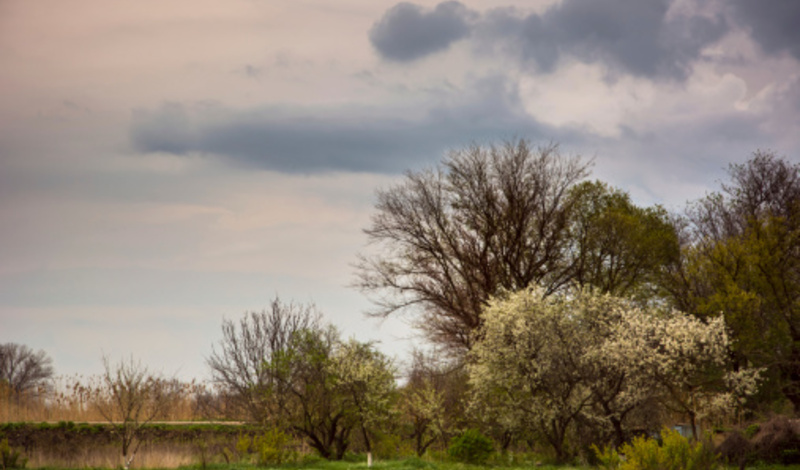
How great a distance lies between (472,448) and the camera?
22.8 metres

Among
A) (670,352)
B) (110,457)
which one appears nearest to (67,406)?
(110,457)

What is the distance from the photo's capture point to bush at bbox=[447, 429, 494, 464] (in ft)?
74.7

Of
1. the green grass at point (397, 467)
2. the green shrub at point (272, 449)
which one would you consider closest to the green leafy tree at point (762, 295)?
the green grass at point (397, 467)

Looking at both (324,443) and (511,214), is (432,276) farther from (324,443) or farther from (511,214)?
(324,443)

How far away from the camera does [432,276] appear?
36.0m

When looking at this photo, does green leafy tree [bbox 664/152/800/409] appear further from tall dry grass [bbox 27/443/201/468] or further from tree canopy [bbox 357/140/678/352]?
tall dry grass [bbox 27/443/201/468]

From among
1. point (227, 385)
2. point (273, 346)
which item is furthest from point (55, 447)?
point (273, 346)

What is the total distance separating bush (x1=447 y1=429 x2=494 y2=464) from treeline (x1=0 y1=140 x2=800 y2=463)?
9.42ft

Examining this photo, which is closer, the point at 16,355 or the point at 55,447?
the point at 55,447

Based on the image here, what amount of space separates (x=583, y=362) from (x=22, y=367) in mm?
63918

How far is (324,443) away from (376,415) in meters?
2.58

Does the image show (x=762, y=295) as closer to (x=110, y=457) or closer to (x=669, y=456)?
(x=669, y=456)

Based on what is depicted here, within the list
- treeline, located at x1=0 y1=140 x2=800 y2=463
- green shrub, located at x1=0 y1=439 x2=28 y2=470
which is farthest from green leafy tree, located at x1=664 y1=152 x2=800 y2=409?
green shrub, located at x1=0 y1=439 x2=28 y2=470

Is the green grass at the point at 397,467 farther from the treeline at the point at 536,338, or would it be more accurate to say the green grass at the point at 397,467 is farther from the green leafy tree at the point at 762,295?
the green leafy tree at the point at 762,295
